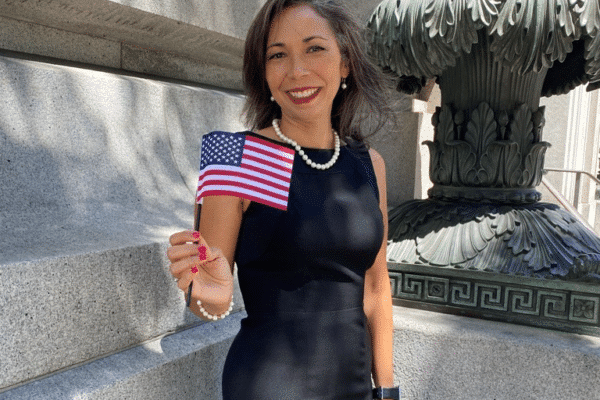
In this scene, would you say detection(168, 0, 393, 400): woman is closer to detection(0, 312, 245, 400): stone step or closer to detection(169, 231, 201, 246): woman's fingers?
detection(169, 231, 201, 246): woman's fingers

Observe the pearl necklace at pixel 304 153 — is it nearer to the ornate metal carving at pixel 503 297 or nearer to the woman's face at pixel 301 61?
the woman's face at pixel 301 61

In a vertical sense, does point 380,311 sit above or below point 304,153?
below

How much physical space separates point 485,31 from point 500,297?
120cm

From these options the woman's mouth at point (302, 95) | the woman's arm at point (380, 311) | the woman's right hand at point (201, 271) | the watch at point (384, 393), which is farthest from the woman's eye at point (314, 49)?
the watch at point (384, 393)

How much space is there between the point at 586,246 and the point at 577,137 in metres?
9.05

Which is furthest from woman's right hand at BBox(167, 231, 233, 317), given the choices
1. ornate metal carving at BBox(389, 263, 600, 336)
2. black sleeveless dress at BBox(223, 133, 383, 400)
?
ornate metal carving at BBox(389, 263, 600, 336)

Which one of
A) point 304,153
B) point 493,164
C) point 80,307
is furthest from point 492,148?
point 80,307

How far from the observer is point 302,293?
158 cm

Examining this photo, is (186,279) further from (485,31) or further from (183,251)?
(485,31)

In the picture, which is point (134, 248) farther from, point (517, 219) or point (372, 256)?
point (517, 219)

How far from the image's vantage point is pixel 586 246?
2.53 metres

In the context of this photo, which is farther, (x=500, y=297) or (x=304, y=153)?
(x=500, y=297)

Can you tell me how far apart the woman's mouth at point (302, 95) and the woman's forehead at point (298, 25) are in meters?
0.15

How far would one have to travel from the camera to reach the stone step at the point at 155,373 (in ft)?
5.57
